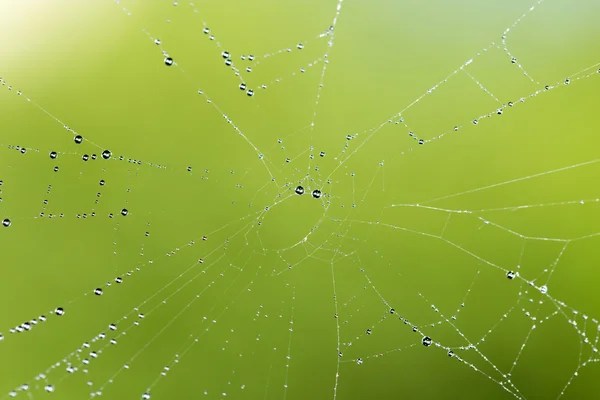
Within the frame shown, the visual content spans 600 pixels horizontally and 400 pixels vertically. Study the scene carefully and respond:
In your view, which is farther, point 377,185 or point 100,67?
point 100,67

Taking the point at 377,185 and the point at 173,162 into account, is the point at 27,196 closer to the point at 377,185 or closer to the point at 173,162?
the point at 173,162

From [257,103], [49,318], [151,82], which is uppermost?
[151,82]

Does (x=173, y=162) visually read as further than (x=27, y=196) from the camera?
Yes

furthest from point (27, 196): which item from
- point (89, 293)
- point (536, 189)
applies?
point (536, 189)

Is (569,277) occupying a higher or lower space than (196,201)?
lower

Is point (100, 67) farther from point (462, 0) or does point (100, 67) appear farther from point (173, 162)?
point (462, 0)

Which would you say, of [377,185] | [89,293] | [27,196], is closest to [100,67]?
[27,196]
